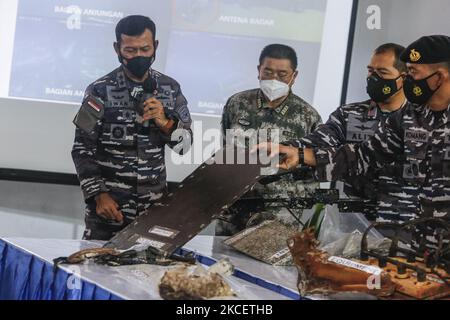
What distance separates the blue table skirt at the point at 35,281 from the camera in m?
1.88

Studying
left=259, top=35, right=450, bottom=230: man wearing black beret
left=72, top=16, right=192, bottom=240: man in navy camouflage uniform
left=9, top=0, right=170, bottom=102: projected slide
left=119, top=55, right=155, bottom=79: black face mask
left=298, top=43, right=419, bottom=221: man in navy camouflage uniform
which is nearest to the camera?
left=259, top=35, right=450, bottom=230: man wearing black beret

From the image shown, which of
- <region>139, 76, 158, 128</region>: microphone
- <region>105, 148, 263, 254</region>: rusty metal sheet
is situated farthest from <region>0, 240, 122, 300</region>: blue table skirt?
<region>139, 76, 158, 128</region>: microphone

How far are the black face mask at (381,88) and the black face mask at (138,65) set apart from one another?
91 centimetres

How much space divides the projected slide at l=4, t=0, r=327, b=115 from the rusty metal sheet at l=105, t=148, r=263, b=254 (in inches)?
56.3

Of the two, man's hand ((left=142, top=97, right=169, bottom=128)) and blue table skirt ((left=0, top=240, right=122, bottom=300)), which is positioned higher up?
man's hand ((left=142, top=97, right=169, bottom=128))

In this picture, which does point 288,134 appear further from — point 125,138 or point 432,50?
point 432,50

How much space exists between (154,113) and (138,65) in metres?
0.22

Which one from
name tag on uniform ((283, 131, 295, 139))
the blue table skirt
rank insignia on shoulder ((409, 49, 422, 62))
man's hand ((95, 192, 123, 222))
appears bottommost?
the blue table skirt

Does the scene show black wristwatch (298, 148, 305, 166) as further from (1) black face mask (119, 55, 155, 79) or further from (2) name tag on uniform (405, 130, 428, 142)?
(1) black face mask (119, 55, 155, 79)

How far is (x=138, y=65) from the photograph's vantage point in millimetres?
3078

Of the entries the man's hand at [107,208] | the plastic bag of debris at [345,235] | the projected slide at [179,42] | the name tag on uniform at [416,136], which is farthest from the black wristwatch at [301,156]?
the projected slide at [179,42]

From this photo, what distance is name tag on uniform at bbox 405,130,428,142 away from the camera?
238 cm
